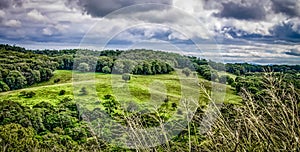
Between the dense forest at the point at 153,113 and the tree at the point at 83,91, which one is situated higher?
the dense forest at the point at 153,113

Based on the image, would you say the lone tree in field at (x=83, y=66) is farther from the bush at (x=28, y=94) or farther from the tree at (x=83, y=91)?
the bush at (x=28, y=94)

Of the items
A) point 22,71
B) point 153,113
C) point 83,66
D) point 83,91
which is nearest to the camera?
point 153,113

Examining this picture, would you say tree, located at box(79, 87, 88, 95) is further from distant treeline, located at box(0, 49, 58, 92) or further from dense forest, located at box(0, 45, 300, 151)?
distant treeline, located at box(0, 49, 58, 92)

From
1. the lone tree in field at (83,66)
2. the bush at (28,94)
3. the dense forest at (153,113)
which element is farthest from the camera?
the bush at (28,94)

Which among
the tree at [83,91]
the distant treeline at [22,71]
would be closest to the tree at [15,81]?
the distant treeline at [22,71]

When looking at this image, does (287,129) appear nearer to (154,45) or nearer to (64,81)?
(154,45)

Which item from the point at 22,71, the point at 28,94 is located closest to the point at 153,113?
the point at 28,94

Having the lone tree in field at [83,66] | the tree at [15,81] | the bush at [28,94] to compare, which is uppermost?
the lone tree in field at [83,66]

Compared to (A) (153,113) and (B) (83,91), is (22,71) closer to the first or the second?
(B) (83,91)

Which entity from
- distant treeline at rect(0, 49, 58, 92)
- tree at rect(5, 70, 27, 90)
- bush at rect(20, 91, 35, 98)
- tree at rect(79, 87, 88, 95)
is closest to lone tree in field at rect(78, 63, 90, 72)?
tree at rect(79, 87, 88, 95)
